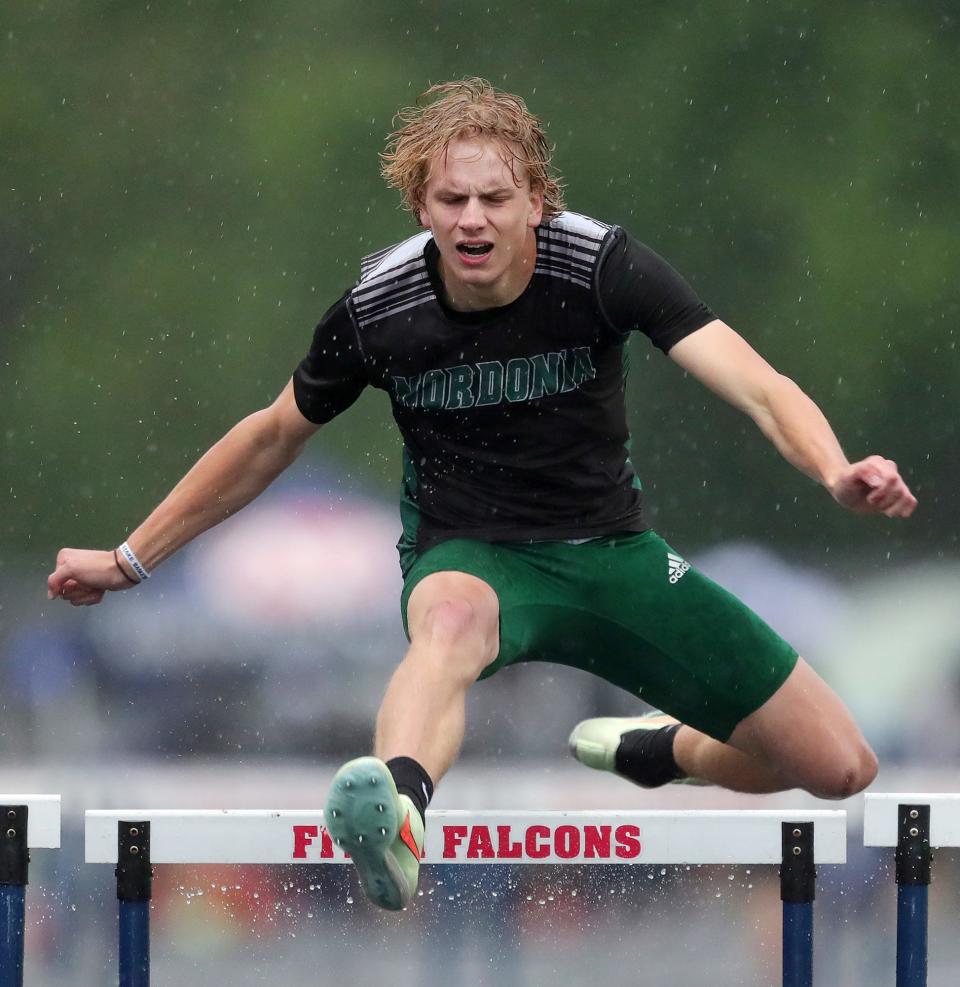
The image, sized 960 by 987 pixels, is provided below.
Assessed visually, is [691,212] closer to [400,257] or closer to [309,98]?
[309,98]

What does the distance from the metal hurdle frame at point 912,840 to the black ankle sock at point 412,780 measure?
4.28 feet

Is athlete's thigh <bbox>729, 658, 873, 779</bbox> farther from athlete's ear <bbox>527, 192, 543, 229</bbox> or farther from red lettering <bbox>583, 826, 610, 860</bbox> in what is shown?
athlete's ear <bbox>527, 192, 543, 229</bbox>

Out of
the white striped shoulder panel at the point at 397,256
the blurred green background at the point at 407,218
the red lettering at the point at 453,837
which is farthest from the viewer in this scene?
the blurred green background at the point at 407,218

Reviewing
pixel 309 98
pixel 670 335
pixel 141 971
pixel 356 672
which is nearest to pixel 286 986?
pixel 356 672

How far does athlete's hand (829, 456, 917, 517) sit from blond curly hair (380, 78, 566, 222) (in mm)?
825

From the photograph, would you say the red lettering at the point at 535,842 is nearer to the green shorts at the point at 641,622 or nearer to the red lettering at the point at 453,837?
the red lettering at the point at 453,837

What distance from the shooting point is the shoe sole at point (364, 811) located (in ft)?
8.07

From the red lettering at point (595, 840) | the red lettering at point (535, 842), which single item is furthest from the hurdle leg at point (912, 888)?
the red lettering at point (535, 842)

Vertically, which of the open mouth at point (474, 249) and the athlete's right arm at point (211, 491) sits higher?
the open mouth at point (474, 249)

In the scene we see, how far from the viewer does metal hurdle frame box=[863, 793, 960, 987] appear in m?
3.62

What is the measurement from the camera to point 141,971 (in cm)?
359

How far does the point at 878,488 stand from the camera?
101 inches

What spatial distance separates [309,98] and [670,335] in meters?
4.65

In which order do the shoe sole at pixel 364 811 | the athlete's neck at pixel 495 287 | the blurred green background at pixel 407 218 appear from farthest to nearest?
1. the blurred green background at pixel 407 218
2. the athlete's neck at pixel 495 287
3. the shoe sole at pixel 364 811
